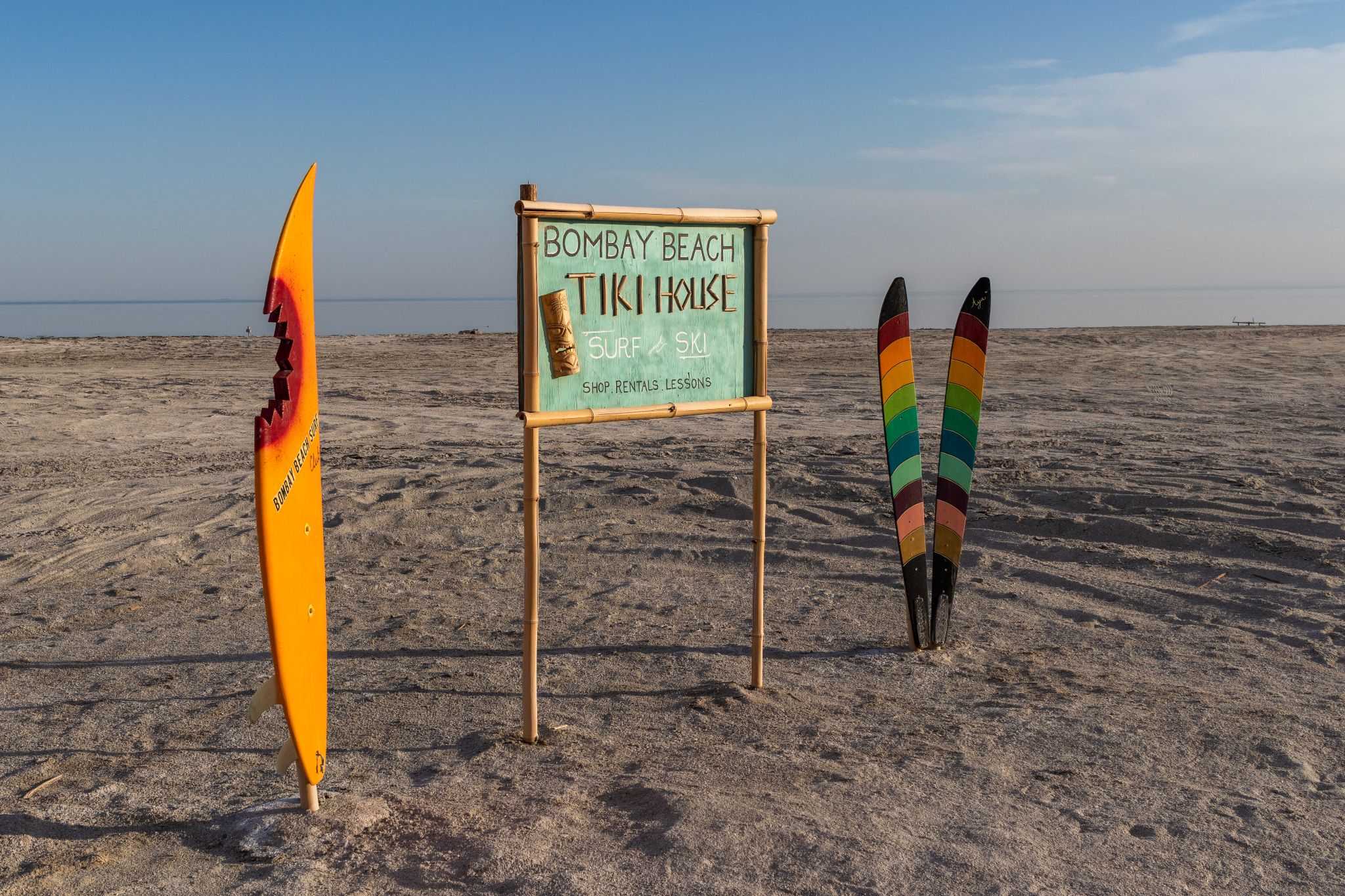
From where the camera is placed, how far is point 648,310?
4004 mm

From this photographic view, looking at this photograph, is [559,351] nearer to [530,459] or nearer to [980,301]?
[530,459]

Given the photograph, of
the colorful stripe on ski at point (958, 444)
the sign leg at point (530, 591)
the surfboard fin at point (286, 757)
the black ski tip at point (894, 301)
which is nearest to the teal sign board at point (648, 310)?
the sign leg at point (530, 591)

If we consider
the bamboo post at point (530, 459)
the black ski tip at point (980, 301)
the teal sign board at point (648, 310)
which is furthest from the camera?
the black ski tip at point (980, 301)

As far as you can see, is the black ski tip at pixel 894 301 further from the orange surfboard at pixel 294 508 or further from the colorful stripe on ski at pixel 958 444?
the orange surfboard at pixel 294 508

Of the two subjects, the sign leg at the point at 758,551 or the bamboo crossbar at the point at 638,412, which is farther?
the sign leg at the point at 758,551

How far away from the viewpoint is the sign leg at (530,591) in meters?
3.81

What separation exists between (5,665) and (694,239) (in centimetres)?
367

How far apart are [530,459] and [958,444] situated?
7.56ft

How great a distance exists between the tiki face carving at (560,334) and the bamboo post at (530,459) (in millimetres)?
53

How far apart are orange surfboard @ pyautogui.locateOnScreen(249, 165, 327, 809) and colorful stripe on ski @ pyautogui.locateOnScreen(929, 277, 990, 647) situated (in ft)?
9.83

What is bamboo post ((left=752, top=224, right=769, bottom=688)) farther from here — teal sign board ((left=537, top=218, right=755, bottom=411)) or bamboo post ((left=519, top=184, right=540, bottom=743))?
bamboo post ((left=519, top=184, right=540, bottom=743))

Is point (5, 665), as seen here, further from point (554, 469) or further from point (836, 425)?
point (836, 425)

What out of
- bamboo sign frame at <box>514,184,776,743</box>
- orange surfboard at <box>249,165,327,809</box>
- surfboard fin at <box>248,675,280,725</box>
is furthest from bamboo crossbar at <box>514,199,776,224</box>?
surfboard fin at <box>248,675,280,725</box>

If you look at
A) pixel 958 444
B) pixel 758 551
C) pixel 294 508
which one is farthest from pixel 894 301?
pixel 294 508
